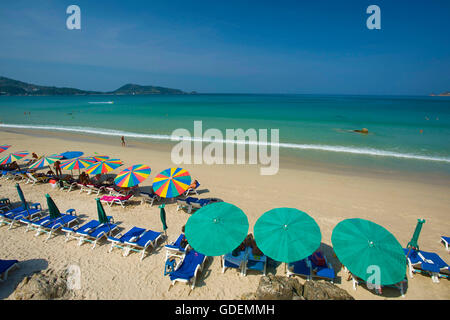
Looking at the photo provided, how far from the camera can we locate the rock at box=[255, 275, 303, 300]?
4852 mm

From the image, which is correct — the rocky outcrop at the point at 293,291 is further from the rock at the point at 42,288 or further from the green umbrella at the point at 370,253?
the rock at the point at 42,288

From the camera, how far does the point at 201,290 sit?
220 inches

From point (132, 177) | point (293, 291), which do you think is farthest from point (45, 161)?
point (293, 291)

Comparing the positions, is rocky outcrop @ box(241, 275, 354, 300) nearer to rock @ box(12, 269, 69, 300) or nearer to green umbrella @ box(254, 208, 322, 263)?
green umbrella @ box(254, 208, 322, 263)

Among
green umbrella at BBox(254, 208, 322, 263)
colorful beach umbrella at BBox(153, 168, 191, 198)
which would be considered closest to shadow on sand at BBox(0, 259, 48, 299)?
colorful beach umbrella at BBox(153, 168, 191, 198)

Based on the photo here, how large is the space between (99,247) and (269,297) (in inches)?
221

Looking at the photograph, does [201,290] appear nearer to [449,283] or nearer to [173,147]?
[449,283]

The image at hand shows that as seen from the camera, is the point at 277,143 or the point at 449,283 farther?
the point at 277,143

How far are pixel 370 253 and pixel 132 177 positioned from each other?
861cm

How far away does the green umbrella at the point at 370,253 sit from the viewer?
4785 millimetres

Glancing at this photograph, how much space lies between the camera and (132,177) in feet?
30.2

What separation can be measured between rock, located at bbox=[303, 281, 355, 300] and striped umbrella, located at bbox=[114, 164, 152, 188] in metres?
7.21

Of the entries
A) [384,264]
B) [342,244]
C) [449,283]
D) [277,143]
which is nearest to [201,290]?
[342,244]

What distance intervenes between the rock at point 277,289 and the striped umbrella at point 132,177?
251 inches
